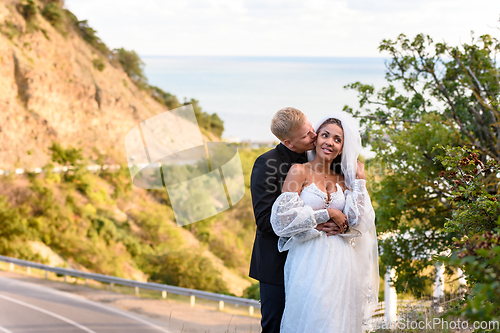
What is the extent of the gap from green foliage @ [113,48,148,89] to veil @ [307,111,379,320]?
3481cm

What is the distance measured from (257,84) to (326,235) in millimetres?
77644

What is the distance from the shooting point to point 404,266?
510 cm

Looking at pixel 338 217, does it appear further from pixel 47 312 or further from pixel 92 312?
pixel 47 312

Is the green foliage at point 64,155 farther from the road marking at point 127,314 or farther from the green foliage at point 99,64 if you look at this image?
the road marking at point 127,314

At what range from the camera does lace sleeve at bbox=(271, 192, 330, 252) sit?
207 centimetres

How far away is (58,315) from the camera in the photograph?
600 cm

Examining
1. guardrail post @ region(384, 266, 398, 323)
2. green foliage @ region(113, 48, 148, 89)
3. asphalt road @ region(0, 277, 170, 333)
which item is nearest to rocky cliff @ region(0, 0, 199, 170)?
green foliage @ region(113, 48, 148, 89)

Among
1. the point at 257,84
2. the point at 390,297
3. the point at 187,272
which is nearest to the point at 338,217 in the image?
the point at 390,297

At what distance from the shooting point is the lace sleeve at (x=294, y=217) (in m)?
2.07

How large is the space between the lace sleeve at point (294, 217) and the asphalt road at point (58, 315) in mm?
4119

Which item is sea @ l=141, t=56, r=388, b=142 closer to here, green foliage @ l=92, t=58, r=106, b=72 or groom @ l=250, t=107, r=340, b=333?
green foliage @ l=92, t=58, r=106, b=72

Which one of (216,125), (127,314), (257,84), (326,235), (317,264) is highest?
(257,84)

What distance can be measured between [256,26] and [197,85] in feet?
43.4

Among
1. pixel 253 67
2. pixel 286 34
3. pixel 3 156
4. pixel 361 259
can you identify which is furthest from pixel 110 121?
pixel 253 67
